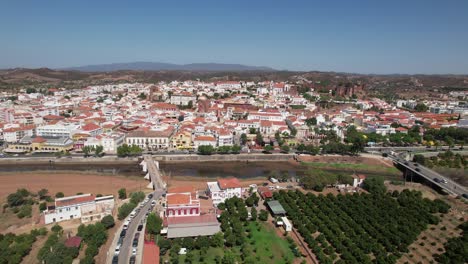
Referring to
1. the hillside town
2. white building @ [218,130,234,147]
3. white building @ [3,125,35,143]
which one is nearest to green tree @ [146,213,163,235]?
the hillside town

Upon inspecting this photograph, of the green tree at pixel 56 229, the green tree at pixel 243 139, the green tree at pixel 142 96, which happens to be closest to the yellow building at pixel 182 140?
the green tree at pixel 243 139

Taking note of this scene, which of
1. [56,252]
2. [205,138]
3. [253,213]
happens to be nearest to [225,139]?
[205,138]

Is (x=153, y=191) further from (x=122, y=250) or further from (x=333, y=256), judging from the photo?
(x=333, y=256)

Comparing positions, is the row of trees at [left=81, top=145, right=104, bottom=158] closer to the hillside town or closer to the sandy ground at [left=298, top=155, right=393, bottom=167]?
the hillside town

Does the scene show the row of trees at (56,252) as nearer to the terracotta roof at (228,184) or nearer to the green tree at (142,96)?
the terracotta roof at (228,184)

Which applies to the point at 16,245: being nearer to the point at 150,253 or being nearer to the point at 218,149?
the point at 150,253
